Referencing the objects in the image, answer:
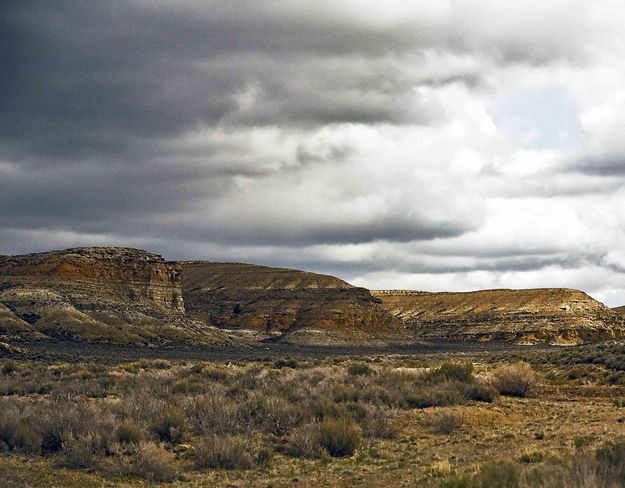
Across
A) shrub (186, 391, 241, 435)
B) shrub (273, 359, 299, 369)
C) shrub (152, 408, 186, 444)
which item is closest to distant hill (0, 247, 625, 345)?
shrub (273, 359, 299, 369)

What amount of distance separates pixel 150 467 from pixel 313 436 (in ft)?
13.6

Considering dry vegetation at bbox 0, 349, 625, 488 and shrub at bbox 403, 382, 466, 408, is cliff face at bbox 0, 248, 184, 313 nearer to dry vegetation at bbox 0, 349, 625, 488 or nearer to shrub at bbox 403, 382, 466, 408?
dry vegetation at bbox 0, 349, 625, 488

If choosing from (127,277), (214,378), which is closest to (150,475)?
(214,378)

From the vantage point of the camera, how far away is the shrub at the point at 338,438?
16641 millimetres

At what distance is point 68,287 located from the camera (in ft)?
360

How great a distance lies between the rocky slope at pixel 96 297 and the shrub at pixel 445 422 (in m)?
75.1

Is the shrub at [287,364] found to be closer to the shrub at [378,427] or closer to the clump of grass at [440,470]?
the shrub at [378,427]

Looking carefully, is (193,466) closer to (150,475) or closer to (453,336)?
(150,475)

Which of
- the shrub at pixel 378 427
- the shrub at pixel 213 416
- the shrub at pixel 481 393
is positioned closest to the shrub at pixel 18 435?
the shrub at pixel 213 416

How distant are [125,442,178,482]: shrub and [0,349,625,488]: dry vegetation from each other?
24 mm

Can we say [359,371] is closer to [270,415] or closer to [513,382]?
[513,382]

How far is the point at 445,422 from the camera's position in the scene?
63.7 feet

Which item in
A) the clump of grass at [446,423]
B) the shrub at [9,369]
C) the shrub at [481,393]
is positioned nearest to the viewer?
the clump of grass at [446,423]

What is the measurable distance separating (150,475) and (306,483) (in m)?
2.91
